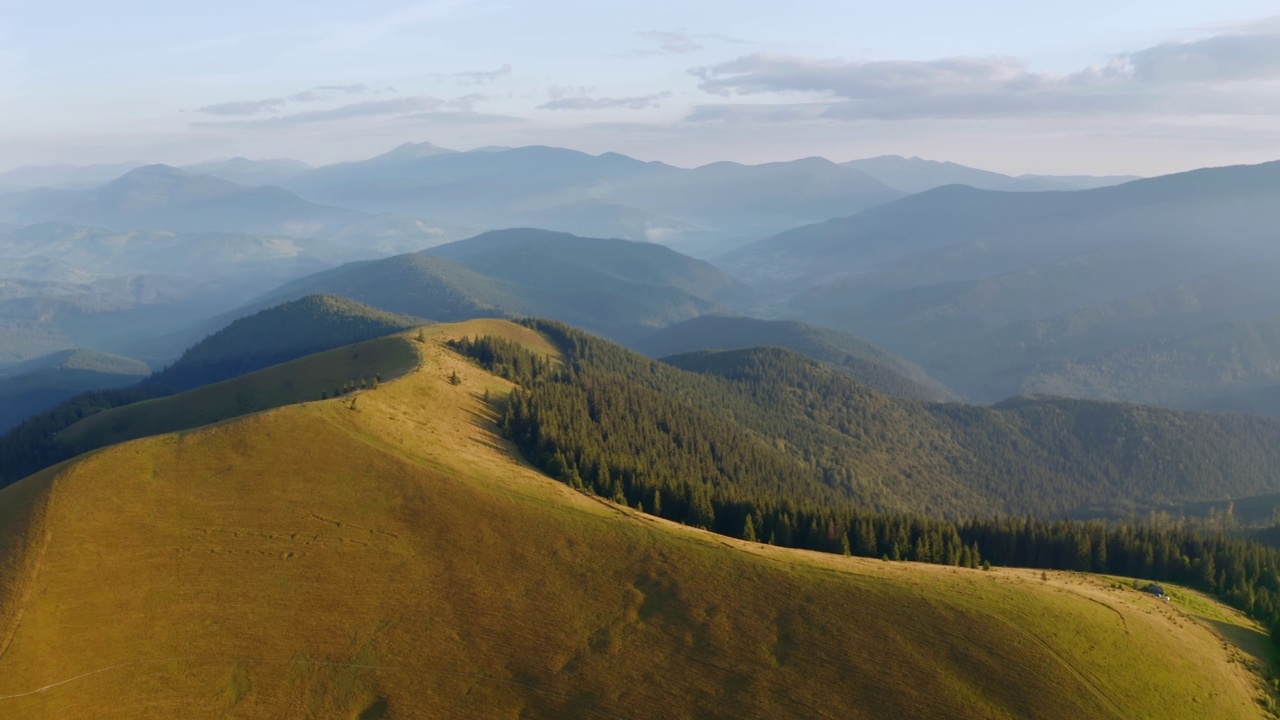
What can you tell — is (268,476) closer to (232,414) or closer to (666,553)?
(666,553)

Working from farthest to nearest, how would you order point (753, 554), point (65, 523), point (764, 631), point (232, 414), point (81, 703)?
point (232, 414), point (753, 554), point (65, 523), point (764, 631), point (81, 703)

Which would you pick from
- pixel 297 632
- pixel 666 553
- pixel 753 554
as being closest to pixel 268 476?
pixel 297 632

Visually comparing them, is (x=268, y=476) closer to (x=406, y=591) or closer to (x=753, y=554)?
(x=406, y=591)

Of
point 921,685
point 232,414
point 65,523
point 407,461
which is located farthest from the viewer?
point 232,414

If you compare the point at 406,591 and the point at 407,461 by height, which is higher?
the point at 407,461

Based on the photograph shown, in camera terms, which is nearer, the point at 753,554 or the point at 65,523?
the point at 65,523

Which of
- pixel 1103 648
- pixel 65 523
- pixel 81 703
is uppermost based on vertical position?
pixel 65 523
